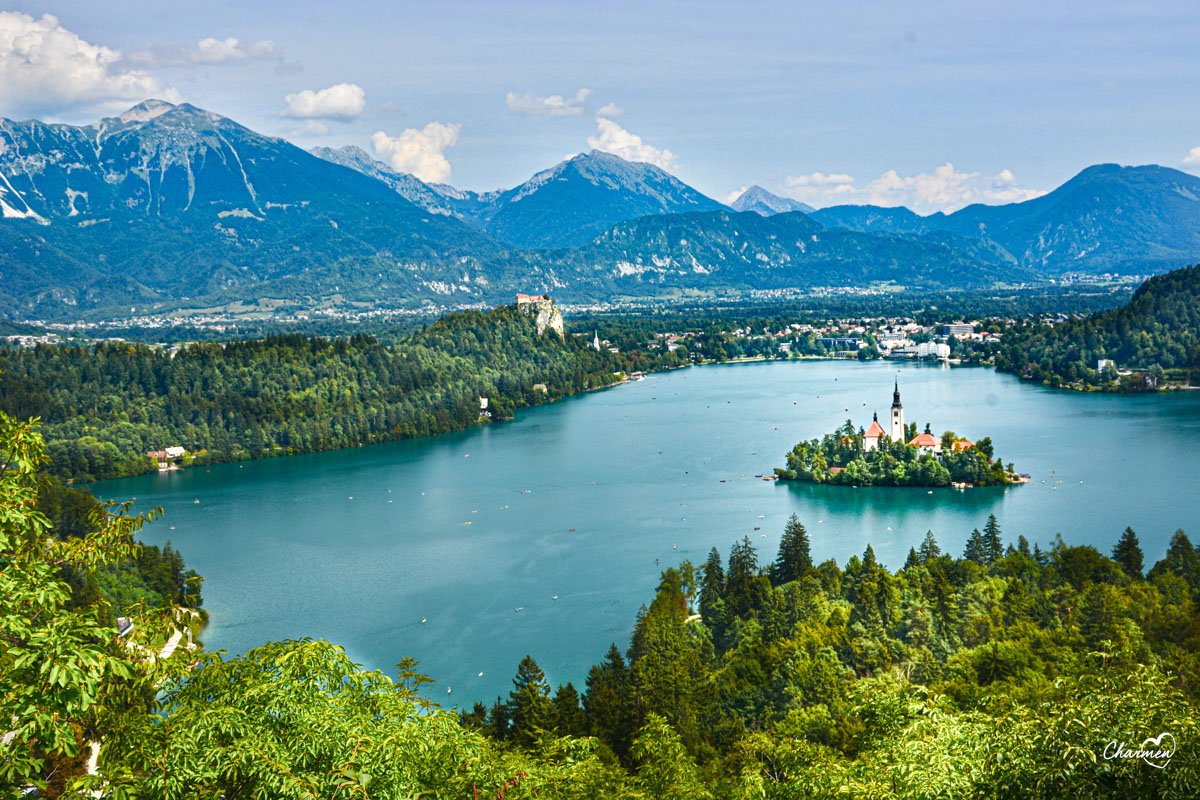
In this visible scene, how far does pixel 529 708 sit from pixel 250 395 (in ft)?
110

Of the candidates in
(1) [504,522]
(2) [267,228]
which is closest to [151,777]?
(1) [504,522]

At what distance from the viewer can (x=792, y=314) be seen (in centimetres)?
9875

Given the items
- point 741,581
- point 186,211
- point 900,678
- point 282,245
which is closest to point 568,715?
point 900,678

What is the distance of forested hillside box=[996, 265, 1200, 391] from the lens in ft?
159

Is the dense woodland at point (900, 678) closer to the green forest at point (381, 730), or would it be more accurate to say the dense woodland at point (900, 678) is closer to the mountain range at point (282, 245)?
the green forest at point (381, 730)

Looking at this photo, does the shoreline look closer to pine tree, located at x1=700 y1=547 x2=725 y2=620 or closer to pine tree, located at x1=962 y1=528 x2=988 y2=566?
pine tree, located at x1=962 y1=528 x2=988 y2=566

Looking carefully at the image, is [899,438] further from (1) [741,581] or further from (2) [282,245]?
(2) [282,245]

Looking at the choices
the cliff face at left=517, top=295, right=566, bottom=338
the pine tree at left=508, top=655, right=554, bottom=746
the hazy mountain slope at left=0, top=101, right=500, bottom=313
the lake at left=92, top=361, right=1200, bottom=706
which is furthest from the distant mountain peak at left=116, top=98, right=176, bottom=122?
the pine tree at left=508, top=655, right=554, bottom=746

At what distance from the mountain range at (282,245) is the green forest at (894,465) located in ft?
329

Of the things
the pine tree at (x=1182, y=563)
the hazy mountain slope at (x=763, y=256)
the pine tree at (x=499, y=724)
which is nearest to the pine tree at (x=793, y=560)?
the pine tree at (x=1182, y=563)

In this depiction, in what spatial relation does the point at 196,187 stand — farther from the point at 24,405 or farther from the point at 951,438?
the point at 951,438

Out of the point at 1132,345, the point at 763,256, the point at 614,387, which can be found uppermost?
the point at 763,256

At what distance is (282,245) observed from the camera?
15000 cm

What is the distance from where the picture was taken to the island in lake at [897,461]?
91.3 feet
